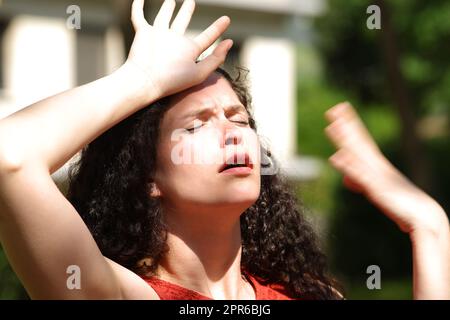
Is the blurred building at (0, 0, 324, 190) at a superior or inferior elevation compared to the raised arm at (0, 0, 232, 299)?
superior

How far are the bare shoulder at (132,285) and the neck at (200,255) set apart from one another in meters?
0.15

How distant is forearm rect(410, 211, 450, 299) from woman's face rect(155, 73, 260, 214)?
416mm

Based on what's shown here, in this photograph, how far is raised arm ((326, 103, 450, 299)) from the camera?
6.76 ft

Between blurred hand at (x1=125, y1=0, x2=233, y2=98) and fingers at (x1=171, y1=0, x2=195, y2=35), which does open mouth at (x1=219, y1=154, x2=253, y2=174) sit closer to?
blurred hand at (x1=125, y1=0, x2=233, y2=98)

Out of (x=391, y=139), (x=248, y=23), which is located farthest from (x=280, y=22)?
(x=391, y=139)

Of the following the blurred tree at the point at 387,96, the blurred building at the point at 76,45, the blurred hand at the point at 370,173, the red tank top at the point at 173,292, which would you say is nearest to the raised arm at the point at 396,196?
the blurred hand at the point at 370,173

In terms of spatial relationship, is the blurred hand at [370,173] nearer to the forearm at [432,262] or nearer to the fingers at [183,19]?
the forearm at [432,262]

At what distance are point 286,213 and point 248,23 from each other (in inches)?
520

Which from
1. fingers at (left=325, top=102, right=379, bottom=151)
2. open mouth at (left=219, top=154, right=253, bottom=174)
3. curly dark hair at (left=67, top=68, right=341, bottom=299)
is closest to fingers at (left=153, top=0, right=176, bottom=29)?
curly dark hair at (left=67, top=68, right=341, bottom=299)

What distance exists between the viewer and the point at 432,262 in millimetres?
2100

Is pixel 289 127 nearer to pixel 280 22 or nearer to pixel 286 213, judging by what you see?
pixel 280 22

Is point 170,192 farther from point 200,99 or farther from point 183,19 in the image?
point 183,19

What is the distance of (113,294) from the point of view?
80.3 inches

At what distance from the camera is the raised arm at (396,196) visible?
2061 millimetres
